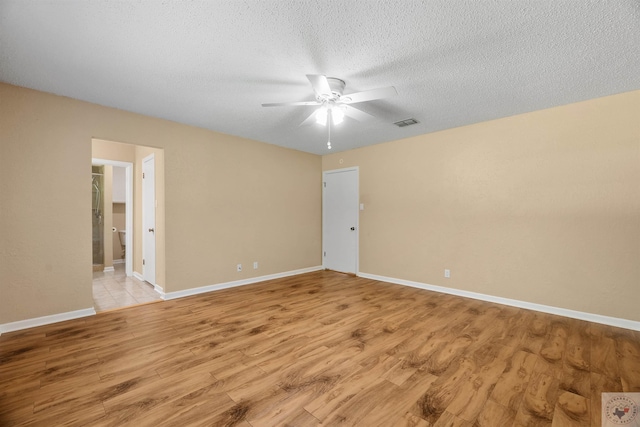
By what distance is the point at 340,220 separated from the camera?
5660 mm

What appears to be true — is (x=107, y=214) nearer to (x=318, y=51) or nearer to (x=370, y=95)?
(x=318, y=51)

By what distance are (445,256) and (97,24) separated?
4646 millimetres

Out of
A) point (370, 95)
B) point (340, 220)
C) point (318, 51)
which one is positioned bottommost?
point (340, 220)

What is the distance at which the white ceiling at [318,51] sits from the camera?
5.68 ft

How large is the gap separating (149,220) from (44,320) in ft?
6.13

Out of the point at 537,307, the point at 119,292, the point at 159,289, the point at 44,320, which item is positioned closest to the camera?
the point at 44,320

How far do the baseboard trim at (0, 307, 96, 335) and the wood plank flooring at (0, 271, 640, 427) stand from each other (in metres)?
0.12

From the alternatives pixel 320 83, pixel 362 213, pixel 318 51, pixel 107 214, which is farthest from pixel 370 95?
pixel 107 214

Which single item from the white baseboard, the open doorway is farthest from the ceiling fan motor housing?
the white baseboard

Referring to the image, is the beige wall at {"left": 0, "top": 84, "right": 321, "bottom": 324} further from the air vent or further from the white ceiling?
the air vent

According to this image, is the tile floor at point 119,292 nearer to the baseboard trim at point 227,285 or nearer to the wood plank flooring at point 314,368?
the baseboard trim at point 227,285

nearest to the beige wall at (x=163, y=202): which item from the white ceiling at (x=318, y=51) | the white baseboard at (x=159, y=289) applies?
the white baseboard at (x=159, y=289)

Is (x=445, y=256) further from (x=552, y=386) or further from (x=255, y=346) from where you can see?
(x=255, y=346)

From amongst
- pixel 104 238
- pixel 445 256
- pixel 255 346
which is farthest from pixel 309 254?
pixel 104 238
